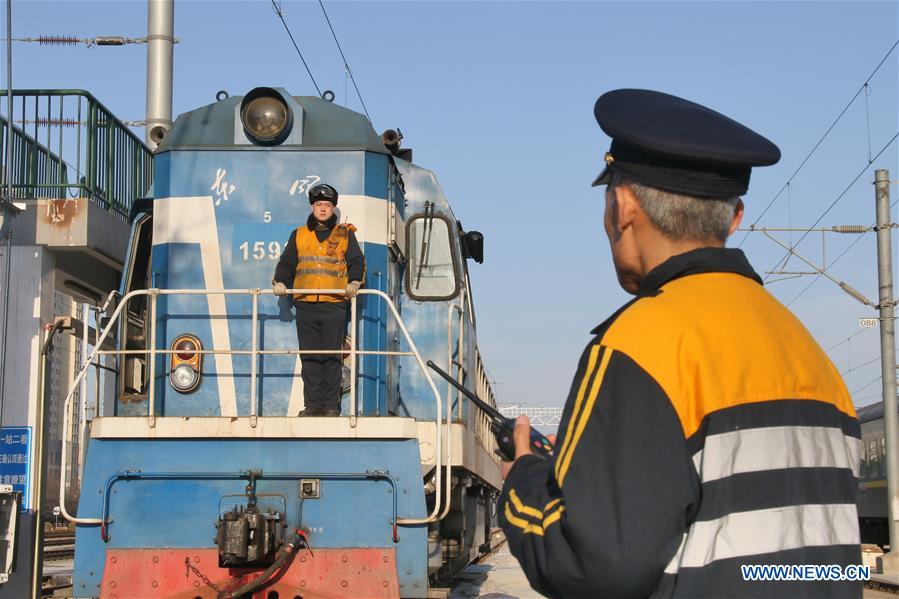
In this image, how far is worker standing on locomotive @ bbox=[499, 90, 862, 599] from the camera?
188 centimetres

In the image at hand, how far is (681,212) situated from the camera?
218 cm

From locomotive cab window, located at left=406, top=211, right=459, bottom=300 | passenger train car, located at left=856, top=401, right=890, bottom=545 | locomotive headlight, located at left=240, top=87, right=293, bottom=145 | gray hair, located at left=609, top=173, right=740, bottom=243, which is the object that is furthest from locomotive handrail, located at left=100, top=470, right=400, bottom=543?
passenger train car, located at left=856, top=401, right=890, bottom=545

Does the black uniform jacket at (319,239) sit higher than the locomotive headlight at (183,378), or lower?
higher

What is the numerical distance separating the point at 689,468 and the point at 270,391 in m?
6.65

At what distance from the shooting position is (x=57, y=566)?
53.9 ft

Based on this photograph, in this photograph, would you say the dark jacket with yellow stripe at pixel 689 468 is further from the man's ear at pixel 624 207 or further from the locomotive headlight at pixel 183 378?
the locomotive headlight at pixel 183 378

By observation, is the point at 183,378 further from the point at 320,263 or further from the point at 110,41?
the point at 110,41

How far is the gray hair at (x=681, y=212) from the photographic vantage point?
218 cm

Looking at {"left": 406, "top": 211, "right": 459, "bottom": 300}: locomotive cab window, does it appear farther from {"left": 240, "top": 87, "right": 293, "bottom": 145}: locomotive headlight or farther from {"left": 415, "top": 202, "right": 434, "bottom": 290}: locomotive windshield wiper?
{"left": 240, "top": 87, "right": 293, "bottom": 145}: locomotive headlight

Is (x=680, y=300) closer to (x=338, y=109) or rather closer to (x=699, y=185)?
→ (x=699, y=185)

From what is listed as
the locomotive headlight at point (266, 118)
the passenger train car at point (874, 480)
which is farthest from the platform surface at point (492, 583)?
the passenger train car at point (874, 480)

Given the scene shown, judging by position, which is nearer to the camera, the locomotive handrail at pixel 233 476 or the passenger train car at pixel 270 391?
the passenger train car at pixel 270 391

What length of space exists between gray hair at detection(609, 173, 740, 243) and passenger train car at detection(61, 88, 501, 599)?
13.0 ft

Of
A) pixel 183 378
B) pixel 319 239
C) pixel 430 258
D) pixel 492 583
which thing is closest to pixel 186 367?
pixel 183 378
